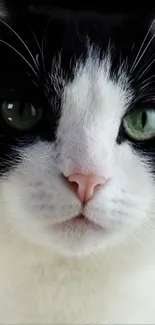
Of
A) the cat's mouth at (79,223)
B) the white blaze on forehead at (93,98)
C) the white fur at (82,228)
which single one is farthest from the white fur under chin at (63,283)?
the white blaze on forehead at (93,98)

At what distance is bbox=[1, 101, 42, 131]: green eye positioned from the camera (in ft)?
2.62

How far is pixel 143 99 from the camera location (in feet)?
2.76

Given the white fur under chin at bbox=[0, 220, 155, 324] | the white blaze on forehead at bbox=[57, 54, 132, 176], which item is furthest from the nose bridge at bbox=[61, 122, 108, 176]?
the white fur under chin at bbox=[0, 220, 155, 324]

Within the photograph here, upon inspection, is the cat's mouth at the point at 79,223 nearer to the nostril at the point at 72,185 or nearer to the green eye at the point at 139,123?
the nostril at the point at 72,185

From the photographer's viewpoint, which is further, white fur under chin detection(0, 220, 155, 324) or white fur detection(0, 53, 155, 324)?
white fur under chin detection(0, 220, 155, 324)

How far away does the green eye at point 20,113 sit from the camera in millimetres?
798

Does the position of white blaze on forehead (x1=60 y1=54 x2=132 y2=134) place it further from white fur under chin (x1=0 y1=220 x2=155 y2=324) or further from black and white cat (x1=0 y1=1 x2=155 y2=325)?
white fur under chin (x1=0 y1=220 x2=155 y2=324)

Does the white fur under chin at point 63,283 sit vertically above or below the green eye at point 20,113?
below

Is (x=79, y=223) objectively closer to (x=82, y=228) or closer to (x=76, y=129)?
(x=82, y=228)

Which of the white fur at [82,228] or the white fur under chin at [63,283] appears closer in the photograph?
the white fur at [82,228]

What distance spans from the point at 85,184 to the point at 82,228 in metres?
0.08

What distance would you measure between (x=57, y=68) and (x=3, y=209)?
0.76ft

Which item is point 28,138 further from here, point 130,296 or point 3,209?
point 130,296

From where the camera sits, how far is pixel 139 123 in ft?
2.71
